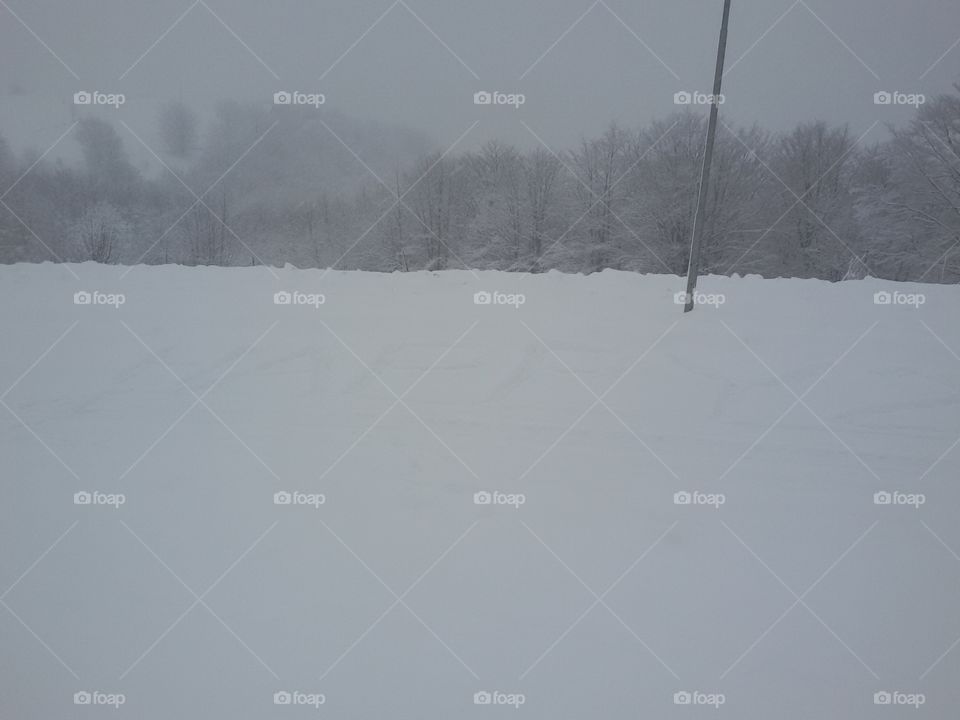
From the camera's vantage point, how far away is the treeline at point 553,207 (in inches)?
890

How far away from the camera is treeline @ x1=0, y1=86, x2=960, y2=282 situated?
22.6m

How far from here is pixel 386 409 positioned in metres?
6.25

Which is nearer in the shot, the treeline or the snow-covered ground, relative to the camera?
the snow-covered ground

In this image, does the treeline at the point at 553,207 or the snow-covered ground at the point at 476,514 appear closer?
the snow-covered ground at the point at 476,514

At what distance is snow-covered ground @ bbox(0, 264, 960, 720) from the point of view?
11.4ft

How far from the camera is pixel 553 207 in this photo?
993 inches

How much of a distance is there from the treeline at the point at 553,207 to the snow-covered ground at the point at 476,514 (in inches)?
647

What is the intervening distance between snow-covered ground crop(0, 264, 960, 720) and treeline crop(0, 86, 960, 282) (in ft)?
53.9

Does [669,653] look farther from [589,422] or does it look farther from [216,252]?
[216,252]

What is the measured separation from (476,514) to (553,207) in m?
22.0

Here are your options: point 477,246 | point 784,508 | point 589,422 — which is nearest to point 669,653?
point 784,508

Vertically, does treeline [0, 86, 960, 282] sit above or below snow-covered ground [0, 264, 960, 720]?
above

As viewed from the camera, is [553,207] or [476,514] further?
[553,207]

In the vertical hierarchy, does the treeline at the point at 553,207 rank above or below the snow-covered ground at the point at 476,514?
above
